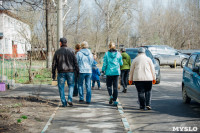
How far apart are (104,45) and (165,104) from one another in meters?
36.9

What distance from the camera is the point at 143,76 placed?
25.2 feet

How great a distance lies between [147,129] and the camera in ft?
19.4

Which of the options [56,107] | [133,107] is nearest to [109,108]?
[133,107]

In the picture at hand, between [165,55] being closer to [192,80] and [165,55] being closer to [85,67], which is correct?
[192,80]

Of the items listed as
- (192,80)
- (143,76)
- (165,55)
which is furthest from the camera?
(165,55)

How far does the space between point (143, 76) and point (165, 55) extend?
1831 centimetres

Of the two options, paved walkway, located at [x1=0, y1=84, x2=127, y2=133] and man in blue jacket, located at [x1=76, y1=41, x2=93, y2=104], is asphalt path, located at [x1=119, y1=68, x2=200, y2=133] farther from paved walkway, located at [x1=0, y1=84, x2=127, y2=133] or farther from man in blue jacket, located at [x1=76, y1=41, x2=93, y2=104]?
man in blue jacket, located at [x1=76, y1=41, x2=93, y2=104]

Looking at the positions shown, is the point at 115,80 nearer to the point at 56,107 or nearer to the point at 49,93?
the point at 56,107

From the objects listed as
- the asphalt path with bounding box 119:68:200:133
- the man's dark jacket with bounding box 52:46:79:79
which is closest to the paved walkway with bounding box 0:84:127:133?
the asphalt path with bounding box 119:68:200:133

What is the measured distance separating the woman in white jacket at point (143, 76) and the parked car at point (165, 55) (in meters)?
17.2

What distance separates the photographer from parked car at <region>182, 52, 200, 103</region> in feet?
24.9

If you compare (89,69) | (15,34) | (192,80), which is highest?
(15,34)

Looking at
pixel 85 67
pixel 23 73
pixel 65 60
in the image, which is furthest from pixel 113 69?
pixel 23 73

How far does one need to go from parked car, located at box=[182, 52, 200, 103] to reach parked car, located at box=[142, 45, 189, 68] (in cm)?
1598
